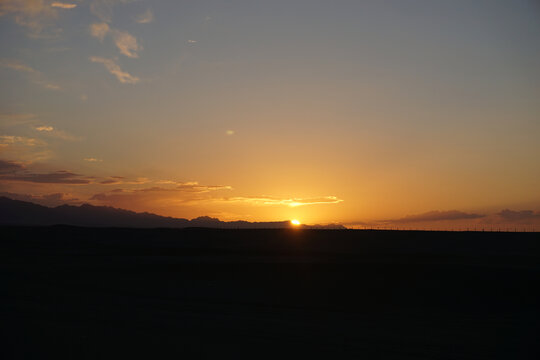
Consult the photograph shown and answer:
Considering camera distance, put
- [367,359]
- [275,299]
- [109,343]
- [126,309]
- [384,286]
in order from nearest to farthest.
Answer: [367,359]
[109,343]
[126,309]
[275,299]
[384,286]

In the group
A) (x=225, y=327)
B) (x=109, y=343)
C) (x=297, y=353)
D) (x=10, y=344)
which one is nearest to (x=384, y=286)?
(x=225, y=327)

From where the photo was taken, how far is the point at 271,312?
1747 cm

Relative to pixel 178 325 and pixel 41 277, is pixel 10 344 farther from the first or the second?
pixel 41 277

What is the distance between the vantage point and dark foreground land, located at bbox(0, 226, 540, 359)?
39.8 feet

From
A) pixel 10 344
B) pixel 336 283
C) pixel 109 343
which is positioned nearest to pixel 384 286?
pixel 336 283

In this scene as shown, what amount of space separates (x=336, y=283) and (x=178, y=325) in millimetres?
11561

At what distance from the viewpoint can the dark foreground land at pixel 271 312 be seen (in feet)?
39.8

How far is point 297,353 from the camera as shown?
1175 cm

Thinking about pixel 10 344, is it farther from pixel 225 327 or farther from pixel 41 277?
pixel 41 277

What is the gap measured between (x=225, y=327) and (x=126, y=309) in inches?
189

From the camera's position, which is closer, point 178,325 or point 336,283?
point 178,325

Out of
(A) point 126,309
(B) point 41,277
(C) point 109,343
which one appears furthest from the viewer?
(B) point 41,277

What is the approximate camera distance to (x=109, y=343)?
1224 cm

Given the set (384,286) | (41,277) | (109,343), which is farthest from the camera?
(41,277)
